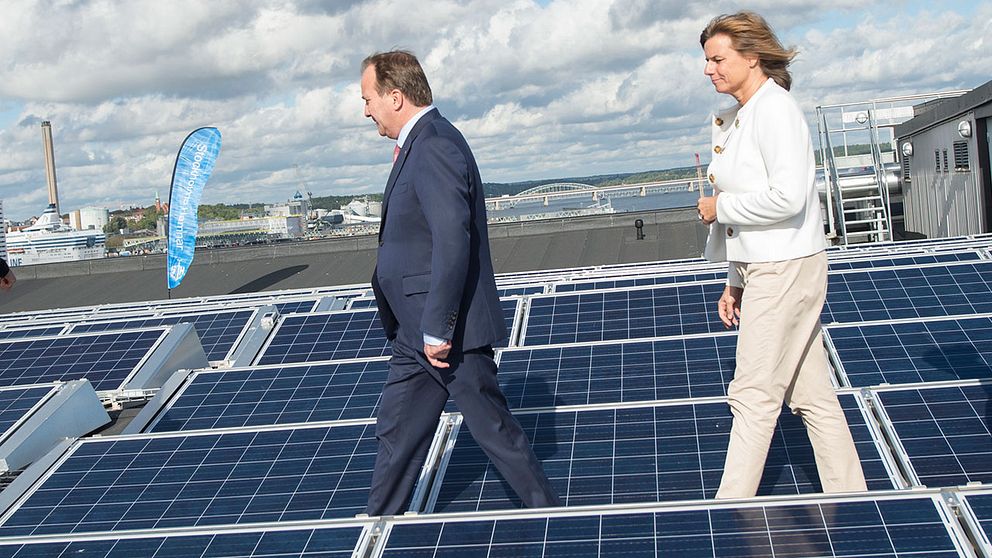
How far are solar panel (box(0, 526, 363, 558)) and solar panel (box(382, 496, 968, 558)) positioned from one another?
21cm

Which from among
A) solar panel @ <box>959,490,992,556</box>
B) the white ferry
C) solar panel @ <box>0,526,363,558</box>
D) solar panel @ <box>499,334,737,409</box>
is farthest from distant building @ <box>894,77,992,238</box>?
the white ferry

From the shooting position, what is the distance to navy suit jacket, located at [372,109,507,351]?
12.6 feet

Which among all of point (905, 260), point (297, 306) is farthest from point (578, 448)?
point (297, 306)

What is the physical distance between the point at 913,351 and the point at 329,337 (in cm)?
430

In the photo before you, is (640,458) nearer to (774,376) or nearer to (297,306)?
(774,376)

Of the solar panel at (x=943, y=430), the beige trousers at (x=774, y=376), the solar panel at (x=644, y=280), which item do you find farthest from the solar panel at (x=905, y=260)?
the beige trousers at (x=774, y=376)

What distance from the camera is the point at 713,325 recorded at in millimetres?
6898

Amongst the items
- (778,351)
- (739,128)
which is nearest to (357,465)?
(778,351)

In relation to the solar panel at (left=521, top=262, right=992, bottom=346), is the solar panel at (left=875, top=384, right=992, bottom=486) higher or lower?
lower

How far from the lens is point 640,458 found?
4.43 meters

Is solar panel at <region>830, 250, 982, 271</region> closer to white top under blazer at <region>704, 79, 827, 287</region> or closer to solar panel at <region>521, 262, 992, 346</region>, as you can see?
solar panel at <region>521, 262, 992, 346</region>

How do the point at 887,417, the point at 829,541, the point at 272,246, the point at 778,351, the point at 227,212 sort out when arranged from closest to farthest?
the point at 829,541 < the point at 778,351 < the point at 887,417 < the point at 272,246 < the point at 227,212

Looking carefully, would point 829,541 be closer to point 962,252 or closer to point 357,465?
point 357,465

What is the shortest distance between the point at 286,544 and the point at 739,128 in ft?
7.68
